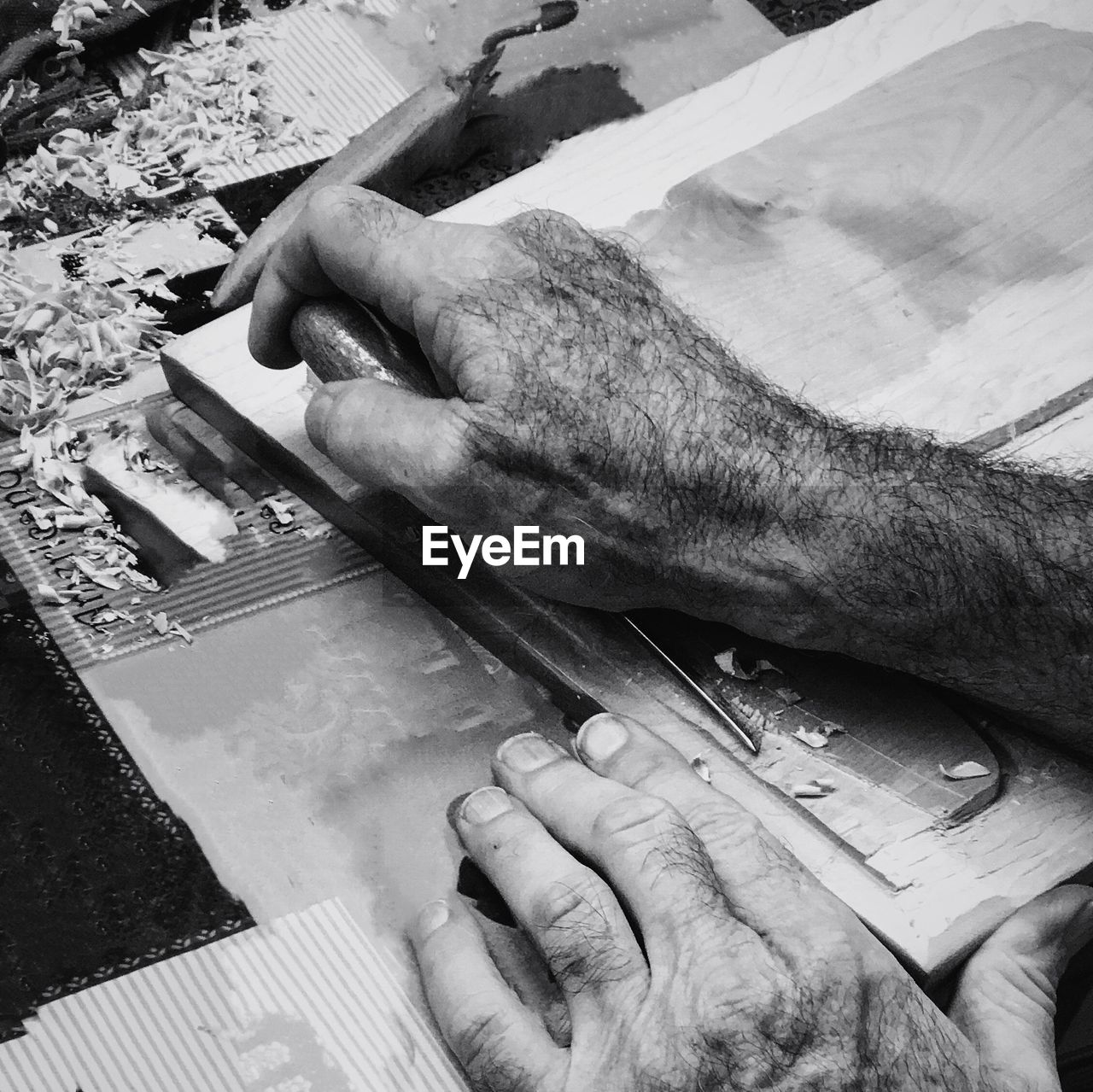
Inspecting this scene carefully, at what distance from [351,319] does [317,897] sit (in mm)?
622

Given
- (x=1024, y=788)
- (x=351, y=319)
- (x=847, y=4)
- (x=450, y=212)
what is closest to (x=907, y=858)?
(x=1024, y=788)

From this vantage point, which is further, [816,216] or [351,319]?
[816,216]

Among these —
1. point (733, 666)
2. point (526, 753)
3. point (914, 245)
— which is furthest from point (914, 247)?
point (526, 753)

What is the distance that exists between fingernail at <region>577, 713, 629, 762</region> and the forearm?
0.17 metres

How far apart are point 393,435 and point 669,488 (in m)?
0.29

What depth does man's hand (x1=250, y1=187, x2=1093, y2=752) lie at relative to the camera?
132 centimetres

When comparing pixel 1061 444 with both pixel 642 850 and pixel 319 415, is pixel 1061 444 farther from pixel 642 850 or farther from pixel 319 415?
pixel 319 415

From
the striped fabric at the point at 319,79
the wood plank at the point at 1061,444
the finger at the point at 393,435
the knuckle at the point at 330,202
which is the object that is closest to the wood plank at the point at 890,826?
the finger at the point at 393,435

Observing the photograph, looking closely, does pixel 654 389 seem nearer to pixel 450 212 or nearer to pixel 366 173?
pixel 450 212

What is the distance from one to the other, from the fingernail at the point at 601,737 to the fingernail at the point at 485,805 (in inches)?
3.8

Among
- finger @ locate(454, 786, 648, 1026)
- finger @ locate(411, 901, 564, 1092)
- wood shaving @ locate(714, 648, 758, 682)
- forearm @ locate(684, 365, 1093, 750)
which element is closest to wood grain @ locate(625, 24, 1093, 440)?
forearm @ locate(684, 365, 1093, 750)

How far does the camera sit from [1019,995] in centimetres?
121

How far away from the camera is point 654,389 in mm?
1371
